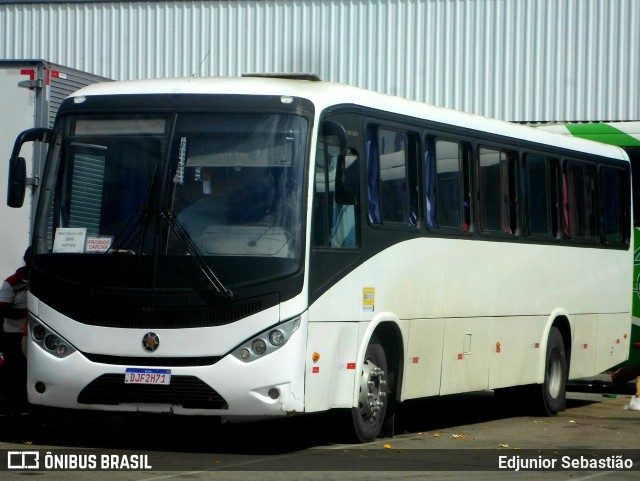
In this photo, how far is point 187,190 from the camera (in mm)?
11633

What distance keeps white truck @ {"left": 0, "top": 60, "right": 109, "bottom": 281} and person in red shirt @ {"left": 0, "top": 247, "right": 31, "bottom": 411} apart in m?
0.94

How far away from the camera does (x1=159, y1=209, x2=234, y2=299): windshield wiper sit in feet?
37.0

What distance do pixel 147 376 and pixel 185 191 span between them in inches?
59.0

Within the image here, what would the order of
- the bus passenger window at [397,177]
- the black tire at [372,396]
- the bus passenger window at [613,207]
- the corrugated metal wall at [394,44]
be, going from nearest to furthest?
the black tire at [372,396], the bus passenger window at [397,177], the bus passenger window at [613,207], the corrugated metal wall at [394,44]

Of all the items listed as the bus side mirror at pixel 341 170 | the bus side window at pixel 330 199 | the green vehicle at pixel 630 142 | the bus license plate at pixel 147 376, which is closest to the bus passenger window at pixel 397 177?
the bus side window at pixel 330 199

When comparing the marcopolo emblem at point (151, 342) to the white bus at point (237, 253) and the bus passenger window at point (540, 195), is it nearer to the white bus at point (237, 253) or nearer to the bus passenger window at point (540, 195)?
the white bus at point (237, 253)

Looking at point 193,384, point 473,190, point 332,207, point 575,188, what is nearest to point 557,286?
point 575,188

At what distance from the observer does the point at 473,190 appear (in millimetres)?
14703

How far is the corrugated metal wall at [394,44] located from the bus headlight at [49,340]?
16.3 metres

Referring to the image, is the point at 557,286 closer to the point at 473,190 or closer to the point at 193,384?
the point at 473,190

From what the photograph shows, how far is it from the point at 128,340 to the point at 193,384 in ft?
2.11

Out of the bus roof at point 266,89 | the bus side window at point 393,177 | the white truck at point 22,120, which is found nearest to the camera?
the bus roof at point 266,89

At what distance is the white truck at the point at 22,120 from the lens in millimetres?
14711

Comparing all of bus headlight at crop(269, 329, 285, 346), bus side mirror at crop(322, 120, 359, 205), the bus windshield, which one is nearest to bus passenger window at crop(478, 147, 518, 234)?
bus side mirror at crop(322, 120, 359, 205)
